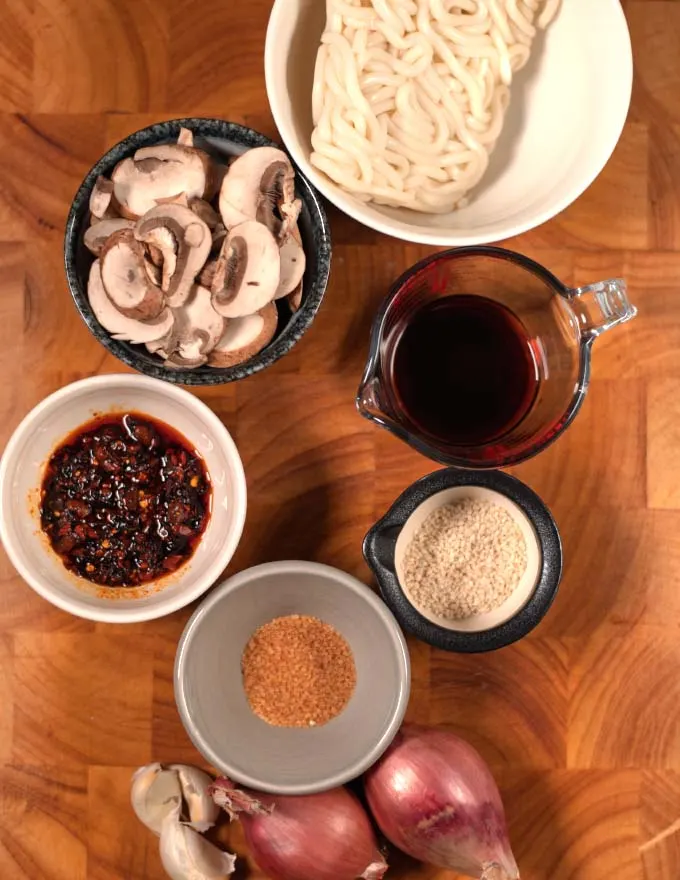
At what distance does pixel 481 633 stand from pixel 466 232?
0.48 metres

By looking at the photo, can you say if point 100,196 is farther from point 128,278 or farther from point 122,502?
point 122,502

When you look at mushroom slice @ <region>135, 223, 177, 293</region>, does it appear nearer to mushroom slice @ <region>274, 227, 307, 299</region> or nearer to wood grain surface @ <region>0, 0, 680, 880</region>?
mushroom slice @ <region>274, 227, 307, 299</region>

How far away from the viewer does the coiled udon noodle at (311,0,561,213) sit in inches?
37.8

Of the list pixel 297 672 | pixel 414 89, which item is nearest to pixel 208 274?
pixel 414 89

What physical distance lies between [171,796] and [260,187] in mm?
767

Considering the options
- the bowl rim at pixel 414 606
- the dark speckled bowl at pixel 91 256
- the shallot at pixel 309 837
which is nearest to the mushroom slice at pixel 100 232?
the dark speckled bowl at pixel 91 256

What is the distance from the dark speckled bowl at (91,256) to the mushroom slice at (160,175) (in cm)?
2

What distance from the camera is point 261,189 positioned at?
1.00 m

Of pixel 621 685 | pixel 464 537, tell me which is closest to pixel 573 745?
pixel 621 685

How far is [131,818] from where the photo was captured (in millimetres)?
1188

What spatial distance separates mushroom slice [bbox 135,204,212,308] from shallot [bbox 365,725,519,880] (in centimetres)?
63

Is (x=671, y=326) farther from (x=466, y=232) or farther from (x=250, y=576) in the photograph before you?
(x=250, y=576)

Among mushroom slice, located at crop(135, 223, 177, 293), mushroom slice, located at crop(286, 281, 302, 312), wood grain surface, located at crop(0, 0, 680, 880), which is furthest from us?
wood grain surface, located at crop(0, 0, 680, 880)

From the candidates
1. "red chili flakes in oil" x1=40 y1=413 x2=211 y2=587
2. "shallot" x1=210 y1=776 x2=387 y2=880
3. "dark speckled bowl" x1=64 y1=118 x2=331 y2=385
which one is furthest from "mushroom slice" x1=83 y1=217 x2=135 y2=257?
"shallot" x1=210 y1=776 x2=387 y2=880
